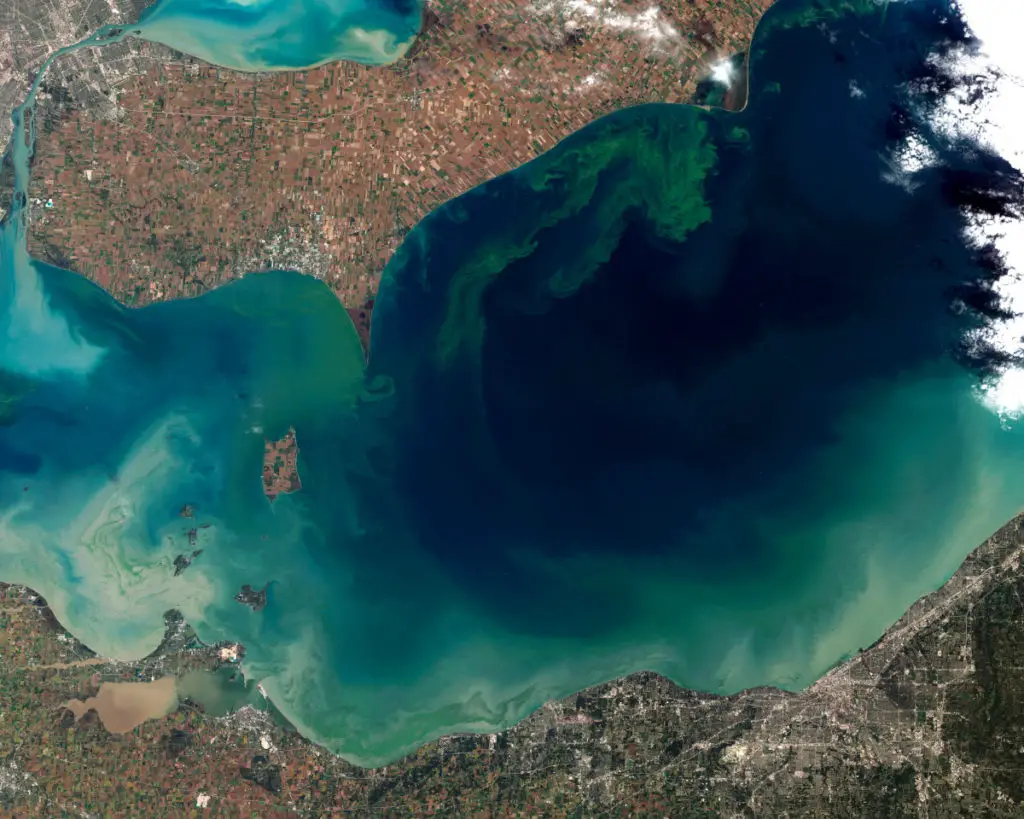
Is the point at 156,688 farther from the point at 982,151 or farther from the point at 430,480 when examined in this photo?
the point at 982,151

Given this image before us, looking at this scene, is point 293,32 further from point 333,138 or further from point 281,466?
point 281,466

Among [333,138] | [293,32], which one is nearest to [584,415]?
[333,138]

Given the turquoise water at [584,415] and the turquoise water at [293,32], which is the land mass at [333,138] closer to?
the turquoise water at [293,32]

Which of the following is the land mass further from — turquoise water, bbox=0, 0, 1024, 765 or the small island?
Answer: the small island

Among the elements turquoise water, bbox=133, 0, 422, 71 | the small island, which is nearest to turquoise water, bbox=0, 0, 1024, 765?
the small island

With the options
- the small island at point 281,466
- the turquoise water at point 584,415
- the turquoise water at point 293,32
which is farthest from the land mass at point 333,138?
the small island at point 281,466
